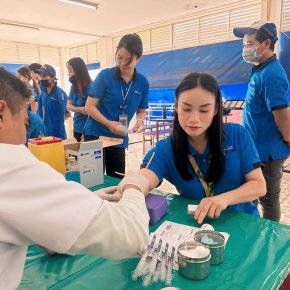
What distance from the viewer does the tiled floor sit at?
255 centimetres

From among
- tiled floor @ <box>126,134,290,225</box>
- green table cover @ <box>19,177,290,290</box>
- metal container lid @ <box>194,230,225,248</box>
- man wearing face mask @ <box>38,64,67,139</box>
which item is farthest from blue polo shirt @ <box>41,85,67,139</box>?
metal container lid @ <box>194,230,225,248</box>

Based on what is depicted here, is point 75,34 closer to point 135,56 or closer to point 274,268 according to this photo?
point 135,56

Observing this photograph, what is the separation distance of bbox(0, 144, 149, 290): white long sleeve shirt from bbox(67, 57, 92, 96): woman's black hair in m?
2.41

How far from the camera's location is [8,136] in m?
0.60

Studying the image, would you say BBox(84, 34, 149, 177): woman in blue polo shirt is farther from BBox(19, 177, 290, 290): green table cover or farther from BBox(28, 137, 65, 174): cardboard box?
BBox(19, 177, 290, 290): green table cover

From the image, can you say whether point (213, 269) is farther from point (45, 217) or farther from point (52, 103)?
point (52, 103)

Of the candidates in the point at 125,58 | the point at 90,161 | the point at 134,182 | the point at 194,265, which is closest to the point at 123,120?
the point at 125,58

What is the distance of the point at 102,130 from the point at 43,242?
5.68 feet

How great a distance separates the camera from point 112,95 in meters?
2.13

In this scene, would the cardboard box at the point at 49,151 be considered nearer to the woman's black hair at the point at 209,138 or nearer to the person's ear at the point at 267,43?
the woman's black hair at the point at 209,138

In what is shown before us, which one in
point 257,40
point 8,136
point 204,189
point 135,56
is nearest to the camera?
point 8,136

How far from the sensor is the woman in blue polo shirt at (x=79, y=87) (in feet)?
9.11

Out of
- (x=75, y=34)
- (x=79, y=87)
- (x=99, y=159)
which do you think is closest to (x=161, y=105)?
(x=75, y=34)

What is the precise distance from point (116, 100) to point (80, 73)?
846mm
